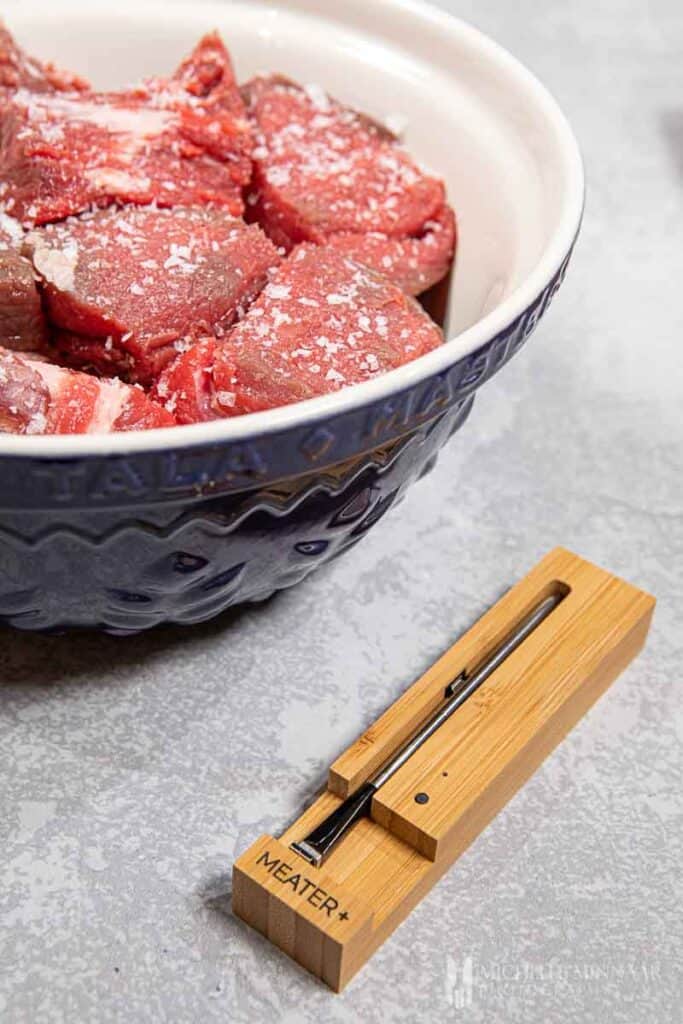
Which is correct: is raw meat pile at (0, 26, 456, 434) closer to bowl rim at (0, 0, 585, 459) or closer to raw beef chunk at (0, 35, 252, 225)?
raw beef chunk at (0, 35, 252, 225)

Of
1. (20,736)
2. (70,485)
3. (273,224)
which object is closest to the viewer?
(70,485)

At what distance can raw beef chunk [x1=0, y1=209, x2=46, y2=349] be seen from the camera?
1.29 metres

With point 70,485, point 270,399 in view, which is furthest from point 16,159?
point 70,485

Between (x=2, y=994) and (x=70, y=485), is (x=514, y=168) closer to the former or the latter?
(x=70, y=485)

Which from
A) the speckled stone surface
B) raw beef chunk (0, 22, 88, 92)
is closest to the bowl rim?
the speckled stone surface

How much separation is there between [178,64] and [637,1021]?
3.92 ft

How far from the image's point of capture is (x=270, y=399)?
1.23 m

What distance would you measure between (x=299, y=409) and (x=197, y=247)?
368 mm

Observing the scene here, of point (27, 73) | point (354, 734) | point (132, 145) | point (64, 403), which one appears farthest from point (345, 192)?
point (354, 734)

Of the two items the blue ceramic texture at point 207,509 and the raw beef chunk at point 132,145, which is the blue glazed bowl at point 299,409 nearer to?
the blue ceramic texture at point 207,509

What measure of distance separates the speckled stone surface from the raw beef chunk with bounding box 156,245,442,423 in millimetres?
296

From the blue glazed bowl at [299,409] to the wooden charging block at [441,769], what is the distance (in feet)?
0.61

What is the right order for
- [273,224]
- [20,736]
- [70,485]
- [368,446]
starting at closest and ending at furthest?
[70,485] → [368,446] → [20,736] → [273,224]

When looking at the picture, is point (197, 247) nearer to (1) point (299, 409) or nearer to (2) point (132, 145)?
(2) point (132, 145)
